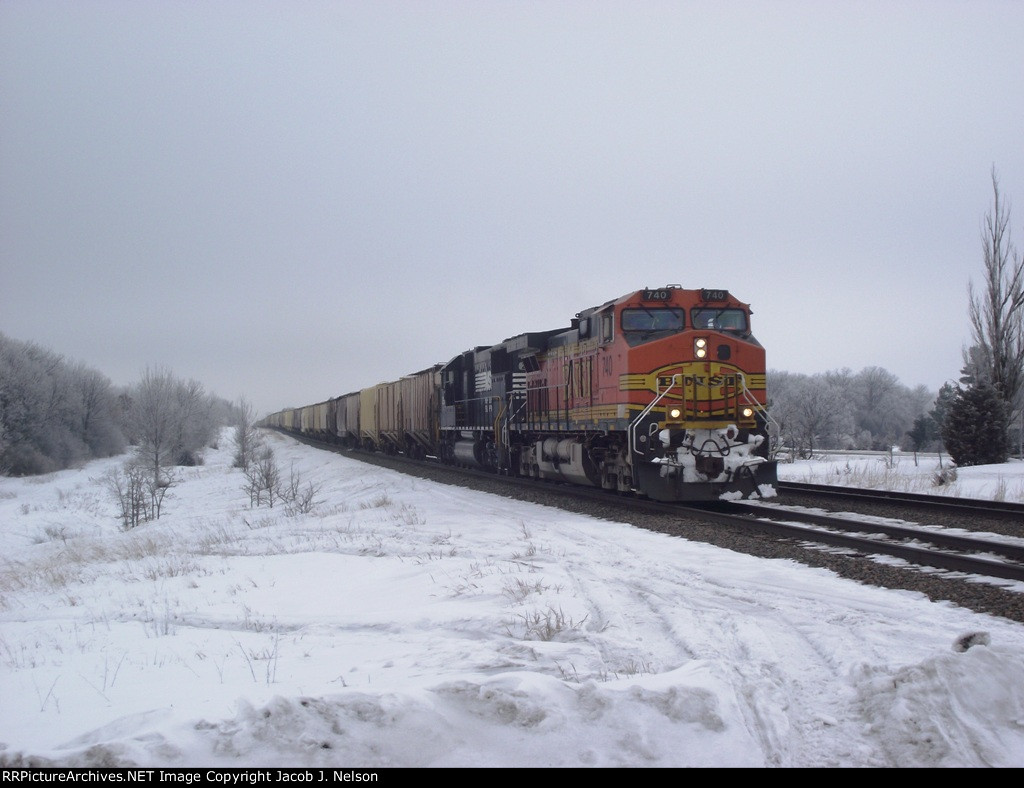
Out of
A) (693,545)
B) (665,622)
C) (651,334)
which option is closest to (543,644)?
(665,622)

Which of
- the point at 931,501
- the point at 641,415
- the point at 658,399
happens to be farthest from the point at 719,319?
the point at 931,501

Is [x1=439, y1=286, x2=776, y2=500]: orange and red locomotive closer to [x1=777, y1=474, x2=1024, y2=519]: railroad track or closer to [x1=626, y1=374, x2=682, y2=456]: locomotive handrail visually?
[x1=626, y1=374, x2=682, y2=456]: locomotive handrail

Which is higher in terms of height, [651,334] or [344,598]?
[651,334]

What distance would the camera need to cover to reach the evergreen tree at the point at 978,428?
90.3ft

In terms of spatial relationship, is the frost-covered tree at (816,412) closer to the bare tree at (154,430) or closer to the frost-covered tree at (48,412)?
the bare tree at (154,430)

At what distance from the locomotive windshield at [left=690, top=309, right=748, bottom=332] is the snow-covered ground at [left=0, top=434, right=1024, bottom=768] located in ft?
17.5

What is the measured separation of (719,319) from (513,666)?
11.0m

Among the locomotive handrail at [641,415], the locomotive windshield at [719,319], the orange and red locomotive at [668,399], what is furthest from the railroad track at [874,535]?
the locomotive windshield at [719,319]

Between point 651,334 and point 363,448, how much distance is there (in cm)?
3959

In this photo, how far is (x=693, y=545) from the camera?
1003 centimetres
